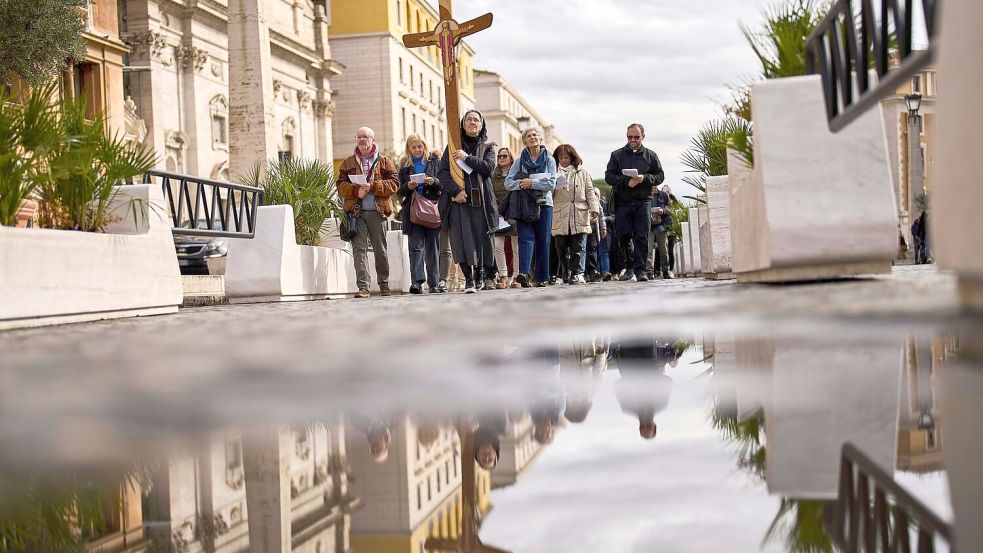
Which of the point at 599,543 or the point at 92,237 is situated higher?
the point at 92,237

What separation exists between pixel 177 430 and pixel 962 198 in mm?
2289

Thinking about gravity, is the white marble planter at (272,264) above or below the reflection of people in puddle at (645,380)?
above

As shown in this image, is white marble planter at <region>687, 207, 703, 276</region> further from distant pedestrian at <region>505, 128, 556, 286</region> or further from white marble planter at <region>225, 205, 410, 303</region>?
white marble planter at <region>225, 205, 410, 303</region>

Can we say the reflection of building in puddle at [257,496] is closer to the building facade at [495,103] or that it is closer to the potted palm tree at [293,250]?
the potted palm tree at [293,250]

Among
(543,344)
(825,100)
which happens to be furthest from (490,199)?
(543,344)

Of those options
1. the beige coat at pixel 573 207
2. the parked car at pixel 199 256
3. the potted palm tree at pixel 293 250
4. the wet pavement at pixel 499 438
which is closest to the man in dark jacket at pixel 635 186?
the beige coat at pixel 573 207

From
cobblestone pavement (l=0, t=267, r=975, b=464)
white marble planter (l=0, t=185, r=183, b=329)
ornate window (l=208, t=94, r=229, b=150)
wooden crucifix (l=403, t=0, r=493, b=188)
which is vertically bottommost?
cobblestone pavement (l=0, t=267, r=975, b=464)

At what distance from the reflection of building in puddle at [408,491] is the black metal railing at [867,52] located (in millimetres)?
3113

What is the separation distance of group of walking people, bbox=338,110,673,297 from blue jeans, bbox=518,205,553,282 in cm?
1

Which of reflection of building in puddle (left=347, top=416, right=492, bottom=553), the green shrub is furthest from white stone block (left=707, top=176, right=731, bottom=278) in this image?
reflection of building in puddle (left=347, top=416, right=492, bottom=553)

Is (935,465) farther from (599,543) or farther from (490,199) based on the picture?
(490,199)

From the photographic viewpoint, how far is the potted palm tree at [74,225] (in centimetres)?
788

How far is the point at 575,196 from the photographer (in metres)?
16.5

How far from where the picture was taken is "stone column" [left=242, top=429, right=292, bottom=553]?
1.55 metres
